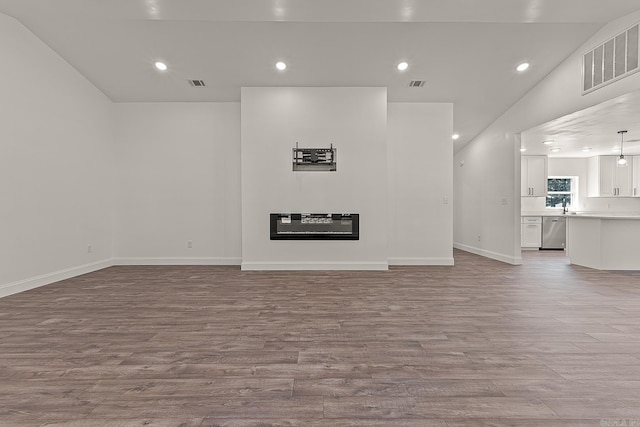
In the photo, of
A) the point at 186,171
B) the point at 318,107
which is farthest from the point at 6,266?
the point at 318,107

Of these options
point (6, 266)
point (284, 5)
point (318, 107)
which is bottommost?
point (6, 266)

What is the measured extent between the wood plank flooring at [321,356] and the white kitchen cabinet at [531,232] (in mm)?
4770

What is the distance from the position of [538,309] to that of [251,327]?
119 inches

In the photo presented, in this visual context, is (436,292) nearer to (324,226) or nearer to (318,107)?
(324,226)

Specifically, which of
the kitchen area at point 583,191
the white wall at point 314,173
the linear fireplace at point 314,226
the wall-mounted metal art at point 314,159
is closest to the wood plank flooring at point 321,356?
the white wall at point 314,173

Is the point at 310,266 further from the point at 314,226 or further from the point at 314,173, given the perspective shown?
the point at 314,173

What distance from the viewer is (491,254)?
7.20 m

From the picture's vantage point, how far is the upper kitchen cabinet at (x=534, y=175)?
29.5ft

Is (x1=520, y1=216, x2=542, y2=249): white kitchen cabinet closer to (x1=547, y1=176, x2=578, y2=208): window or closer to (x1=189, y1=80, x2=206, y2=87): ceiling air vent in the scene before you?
(x1=547, y1=176, x2=578, y2=208): window

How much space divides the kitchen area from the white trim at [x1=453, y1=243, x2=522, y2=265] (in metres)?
1.18

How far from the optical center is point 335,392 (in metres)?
1.91

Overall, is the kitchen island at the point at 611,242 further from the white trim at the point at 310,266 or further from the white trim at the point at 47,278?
the white trim at the point at 47,278

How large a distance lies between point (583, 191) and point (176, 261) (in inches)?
438

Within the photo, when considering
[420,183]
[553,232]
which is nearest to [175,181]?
[420,183]
